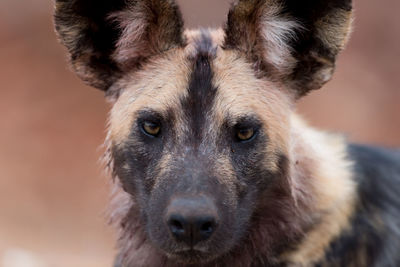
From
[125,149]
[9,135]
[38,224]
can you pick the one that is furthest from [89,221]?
[125,149]

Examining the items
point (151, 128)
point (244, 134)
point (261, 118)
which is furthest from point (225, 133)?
point (151, 128)

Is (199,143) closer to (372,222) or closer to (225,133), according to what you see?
(225,133)

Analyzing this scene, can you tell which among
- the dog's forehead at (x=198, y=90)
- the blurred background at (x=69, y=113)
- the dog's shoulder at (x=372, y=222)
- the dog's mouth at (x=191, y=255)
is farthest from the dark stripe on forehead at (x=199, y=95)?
the blurred background at (x=69, y=113)

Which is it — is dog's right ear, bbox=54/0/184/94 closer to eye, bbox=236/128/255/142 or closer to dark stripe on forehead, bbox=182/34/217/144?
dark stripe on forehead, bbox=182/34/217/144

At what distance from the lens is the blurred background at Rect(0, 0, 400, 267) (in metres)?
9.59

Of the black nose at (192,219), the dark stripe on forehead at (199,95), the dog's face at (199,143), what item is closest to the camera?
the black nose at (192,219)

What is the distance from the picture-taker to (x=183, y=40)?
385cm

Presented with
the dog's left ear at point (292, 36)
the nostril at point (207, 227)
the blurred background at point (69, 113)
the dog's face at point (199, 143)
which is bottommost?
the blurred background at point (69, 113)

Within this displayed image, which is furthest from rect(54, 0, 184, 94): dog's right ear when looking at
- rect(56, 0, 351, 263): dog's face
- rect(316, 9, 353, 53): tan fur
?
rect(316, 9, 353, 53): tan fur

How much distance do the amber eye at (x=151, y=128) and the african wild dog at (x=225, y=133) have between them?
0.01 metres

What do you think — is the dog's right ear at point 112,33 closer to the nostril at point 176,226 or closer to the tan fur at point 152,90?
the tan fur at point 152,90

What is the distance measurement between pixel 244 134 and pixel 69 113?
7.62 meters

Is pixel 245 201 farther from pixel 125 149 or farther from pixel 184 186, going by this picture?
pixel 125 149

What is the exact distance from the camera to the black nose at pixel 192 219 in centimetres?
328
